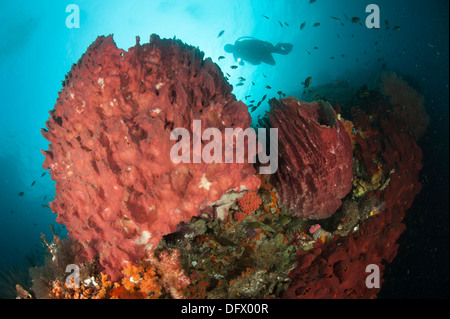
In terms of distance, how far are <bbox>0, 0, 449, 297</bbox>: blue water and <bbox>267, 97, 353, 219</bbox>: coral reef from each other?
4.74 m

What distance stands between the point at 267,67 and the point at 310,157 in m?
68.2

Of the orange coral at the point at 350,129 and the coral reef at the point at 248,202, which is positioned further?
the orange coral at the point at 350,129

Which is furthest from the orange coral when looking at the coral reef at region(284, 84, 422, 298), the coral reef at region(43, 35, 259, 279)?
the coral reef at region(43, 35, 259, 279)

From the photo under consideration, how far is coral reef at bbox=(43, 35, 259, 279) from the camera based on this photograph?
109 inches

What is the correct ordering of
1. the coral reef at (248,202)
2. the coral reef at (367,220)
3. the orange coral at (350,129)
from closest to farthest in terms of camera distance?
the coral reef at (367,220) → the coral reef at (248,202) → the orange coral at (350,129)

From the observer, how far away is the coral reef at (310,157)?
386 centimetres

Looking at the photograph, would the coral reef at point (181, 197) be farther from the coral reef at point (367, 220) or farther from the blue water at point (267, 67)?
the blue water at point (267, 67)

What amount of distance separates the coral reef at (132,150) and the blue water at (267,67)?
6.67m

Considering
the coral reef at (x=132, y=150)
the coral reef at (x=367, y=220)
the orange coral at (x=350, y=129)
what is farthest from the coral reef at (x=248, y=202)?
the orange coral at (x=350, y=129)

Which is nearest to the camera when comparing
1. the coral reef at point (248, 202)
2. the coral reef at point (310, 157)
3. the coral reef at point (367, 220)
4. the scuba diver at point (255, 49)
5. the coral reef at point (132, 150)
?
the coral reef at point (132, 150)

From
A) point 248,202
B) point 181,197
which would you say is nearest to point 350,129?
point 248,202

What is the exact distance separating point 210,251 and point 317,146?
281 centimetres

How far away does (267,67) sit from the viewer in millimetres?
64438

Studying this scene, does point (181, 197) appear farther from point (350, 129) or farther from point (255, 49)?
point (255, 49)
